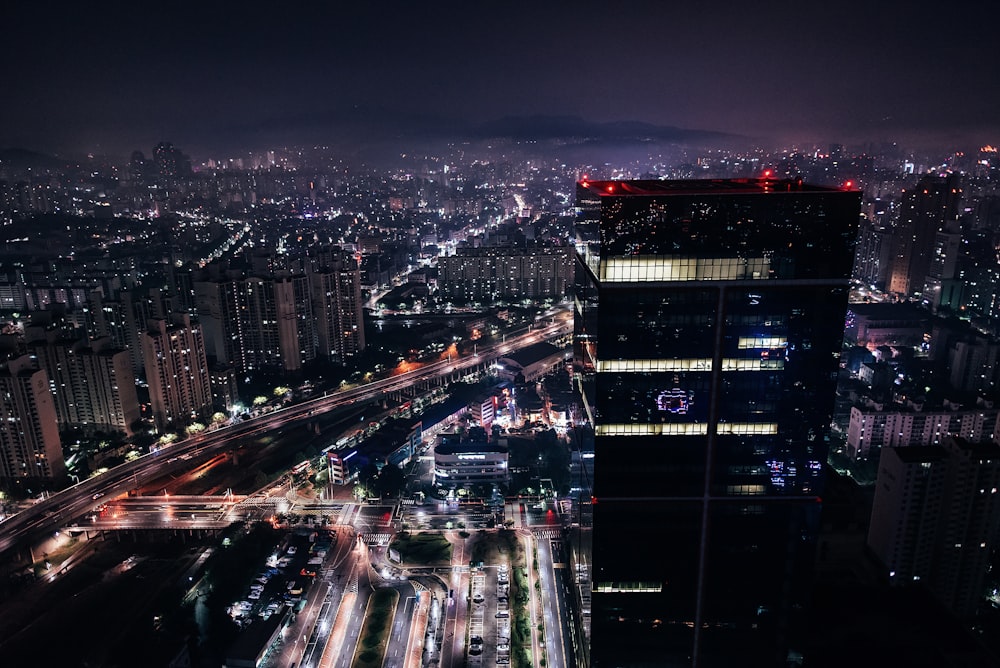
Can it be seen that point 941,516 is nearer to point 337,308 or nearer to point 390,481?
point 390,481

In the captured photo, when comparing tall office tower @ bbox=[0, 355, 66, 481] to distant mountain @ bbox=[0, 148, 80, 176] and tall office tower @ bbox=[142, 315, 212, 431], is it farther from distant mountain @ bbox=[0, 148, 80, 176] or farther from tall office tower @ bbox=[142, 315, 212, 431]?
distant mountain @ bbox=[0, 148, 80, 176]

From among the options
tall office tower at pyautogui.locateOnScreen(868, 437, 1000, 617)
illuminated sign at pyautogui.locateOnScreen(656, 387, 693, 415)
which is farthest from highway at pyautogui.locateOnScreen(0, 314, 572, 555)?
tall office tower at pyautogui.locateOnScreen(868, 437, 1000, 617)

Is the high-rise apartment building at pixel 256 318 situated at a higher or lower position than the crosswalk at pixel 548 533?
higher

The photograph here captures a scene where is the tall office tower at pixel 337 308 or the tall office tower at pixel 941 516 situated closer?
the tall office tower at pixel 941 516

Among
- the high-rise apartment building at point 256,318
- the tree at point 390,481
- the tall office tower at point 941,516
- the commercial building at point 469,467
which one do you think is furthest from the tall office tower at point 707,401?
the high-rise apartment building at point 256,318

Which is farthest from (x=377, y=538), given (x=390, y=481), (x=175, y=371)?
(x=175, y=371)

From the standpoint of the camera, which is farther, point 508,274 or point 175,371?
point 508,274

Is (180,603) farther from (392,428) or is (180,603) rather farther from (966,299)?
(966,299)

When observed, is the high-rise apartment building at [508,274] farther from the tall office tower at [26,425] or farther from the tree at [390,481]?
the tall office tower at [26,425]
